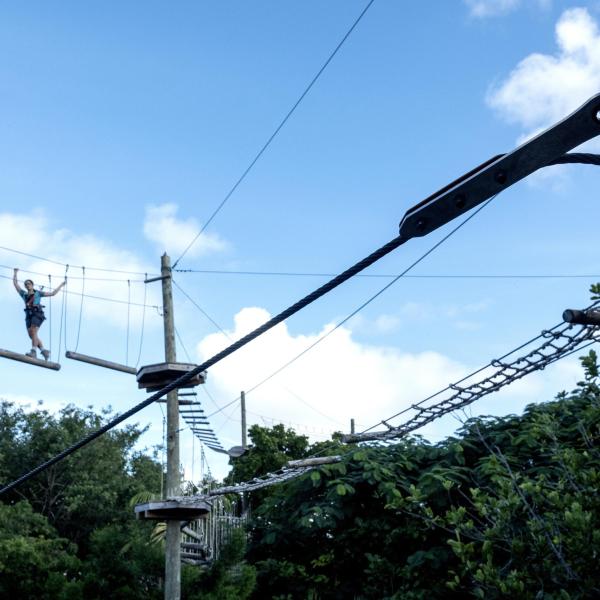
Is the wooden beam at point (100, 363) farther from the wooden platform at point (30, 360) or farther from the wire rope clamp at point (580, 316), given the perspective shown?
the wire rope clamp at point (580, 316)

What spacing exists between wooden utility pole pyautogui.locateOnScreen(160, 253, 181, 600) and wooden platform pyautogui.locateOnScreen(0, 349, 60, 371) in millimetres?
2339

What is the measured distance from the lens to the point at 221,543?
18.3m

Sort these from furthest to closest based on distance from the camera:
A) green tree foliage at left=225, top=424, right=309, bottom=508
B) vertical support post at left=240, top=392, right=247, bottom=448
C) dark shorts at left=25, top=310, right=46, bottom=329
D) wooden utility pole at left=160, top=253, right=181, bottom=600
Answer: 1. vertical support post at left=240, top=392, right=247, bottom=448
2. green tree foliage at left=225, top=424, right=309, bottom=508
3. wooden utility pole at left=160, top=253, right=181, bottom=600
4. dark shorts at left=25, top=310, right=46, bottom=329

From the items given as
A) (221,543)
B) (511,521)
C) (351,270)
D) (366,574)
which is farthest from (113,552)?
(351,270)

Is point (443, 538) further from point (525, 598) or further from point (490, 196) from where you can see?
point (490, 196)

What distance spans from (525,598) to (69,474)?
28650mm

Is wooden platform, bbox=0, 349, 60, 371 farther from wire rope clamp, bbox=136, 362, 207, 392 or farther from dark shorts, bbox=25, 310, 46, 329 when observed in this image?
wire rope clamp, bbox=136, 362, 207, 392

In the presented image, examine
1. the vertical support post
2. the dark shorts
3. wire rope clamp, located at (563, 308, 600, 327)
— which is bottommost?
wire rope clamp, located at (563, 308, 600, 327)

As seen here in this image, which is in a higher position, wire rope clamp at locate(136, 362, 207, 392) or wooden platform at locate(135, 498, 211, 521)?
wire rope clamp at locate(136, 362, 207, 392)

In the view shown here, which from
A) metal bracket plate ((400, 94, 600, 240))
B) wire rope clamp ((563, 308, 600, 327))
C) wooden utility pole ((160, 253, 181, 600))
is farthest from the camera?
wooden utility pole ((160, 253, 181, 600))

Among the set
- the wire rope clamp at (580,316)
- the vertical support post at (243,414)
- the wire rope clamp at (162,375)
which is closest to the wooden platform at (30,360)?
the wire rope clamp at (162,375)

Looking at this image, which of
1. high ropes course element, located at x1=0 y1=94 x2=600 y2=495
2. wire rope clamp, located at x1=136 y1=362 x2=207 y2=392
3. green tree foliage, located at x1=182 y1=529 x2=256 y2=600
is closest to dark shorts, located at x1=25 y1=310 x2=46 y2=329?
wire rope clamp, located at x1=136 y1=362 x2=207 y2=392

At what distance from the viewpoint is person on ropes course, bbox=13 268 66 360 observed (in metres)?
16.4

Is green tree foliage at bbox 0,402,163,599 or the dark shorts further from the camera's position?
green tree foliage at bbox 0,402,163,599
